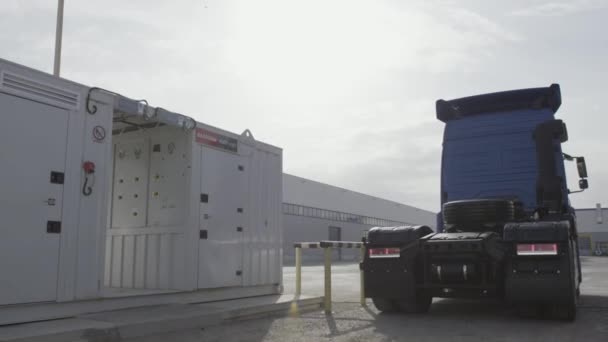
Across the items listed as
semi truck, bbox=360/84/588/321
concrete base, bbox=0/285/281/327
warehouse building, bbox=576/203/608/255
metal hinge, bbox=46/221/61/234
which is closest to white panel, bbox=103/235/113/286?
concrete base, bbox=0/285/281/327

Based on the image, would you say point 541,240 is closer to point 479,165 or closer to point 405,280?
point 405,280

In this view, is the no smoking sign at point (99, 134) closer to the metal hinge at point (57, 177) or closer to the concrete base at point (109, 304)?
the metal hinge at point (57, 177)

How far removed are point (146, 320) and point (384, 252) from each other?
3.49m

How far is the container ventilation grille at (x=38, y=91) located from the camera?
601cm

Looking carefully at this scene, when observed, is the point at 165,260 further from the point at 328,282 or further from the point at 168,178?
the point at 328,282

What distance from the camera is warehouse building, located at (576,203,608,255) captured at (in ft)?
204

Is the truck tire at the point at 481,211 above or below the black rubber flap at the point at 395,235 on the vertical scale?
above

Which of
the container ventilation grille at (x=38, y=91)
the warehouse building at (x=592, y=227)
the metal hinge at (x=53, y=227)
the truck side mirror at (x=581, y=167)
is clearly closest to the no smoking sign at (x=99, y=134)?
the container ventilation grille at (x=38, y=91)

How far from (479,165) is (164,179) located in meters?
5.51

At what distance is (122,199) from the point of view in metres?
9.41

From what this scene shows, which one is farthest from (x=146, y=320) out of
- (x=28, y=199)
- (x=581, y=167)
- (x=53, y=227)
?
(x=581, y=167)

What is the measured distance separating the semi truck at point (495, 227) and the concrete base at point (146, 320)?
162 centimetres

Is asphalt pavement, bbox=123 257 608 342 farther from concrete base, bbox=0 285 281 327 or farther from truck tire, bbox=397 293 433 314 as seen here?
concrete base, bbox=0 285 281 327

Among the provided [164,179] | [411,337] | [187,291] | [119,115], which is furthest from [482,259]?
[119,115]
